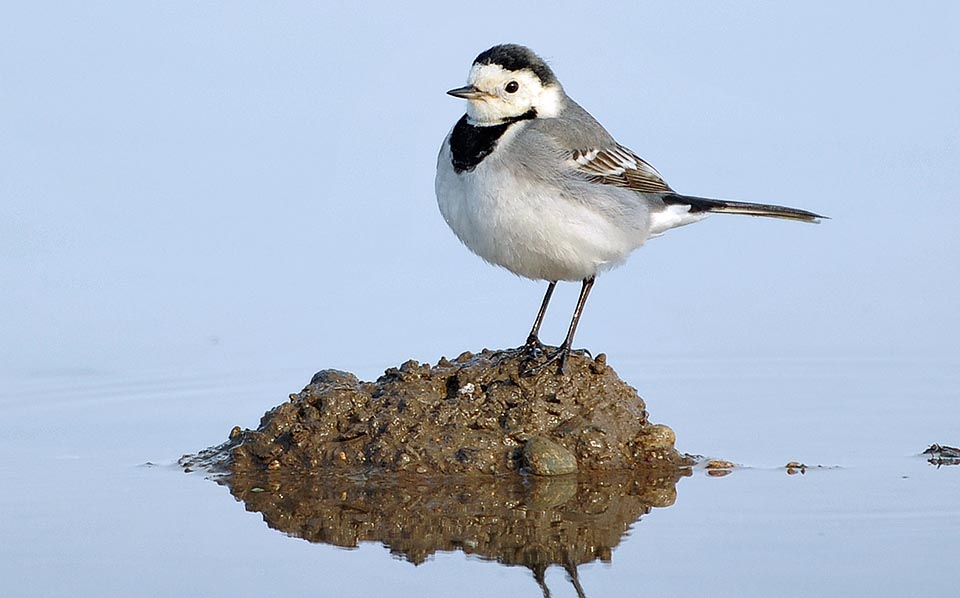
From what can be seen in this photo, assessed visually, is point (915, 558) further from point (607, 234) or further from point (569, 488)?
point (607, 234)

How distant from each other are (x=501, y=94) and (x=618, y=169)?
2.53 ft

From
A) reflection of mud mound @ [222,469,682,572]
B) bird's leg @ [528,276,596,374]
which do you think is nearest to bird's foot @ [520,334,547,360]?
bird's leg @ [528,276,596,374]

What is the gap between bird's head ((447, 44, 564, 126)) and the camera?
8344mm

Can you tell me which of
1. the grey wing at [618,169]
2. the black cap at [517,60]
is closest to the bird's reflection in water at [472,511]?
the grey wing at [618,169]

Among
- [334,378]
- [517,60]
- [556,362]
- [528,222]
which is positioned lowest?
[334,378]

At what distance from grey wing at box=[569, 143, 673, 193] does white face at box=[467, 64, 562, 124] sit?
37 centimetres

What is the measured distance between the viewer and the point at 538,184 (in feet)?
26.0

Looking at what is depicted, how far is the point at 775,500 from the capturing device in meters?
6.97

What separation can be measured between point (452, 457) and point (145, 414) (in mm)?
2234

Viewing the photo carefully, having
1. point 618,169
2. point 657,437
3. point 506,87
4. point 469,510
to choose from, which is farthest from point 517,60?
point 469,510

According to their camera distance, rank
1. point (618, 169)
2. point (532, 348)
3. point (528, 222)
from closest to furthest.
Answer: point (528, 222), point (532, 348), point (618, 169)

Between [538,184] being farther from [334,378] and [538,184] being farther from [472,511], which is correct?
[472,511]

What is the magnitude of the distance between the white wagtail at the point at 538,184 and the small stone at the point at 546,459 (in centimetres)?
56

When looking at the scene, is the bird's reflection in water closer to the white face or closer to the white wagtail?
the white wagtail
